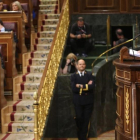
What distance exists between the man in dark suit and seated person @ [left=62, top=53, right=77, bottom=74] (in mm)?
702

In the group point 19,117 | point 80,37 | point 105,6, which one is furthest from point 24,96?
point 105,6

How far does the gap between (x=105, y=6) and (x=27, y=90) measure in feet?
11.6

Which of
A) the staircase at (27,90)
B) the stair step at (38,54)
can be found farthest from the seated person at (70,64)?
the stair step at (38,54)

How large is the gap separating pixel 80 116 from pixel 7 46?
181 centimetres

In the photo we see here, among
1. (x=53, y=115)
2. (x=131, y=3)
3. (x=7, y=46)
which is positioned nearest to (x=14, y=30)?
(x=7, y=46)

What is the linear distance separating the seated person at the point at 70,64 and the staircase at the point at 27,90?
0.50 m

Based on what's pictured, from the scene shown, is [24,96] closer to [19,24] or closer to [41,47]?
[19,24]

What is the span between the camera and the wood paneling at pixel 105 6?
920 centimetres

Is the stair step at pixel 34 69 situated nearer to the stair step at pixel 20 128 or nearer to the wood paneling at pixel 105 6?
the stair step at pixel 20 128

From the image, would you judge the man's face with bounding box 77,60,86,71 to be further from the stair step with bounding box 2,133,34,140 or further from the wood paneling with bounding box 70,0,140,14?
the wood paneling with bounding box 70,0,140,14

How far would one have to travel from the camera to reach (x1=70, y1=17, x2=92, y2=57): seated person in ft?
25.8

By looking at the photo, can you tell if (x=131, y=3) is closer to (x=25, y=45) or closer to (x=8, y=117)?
(x=25, y=45)

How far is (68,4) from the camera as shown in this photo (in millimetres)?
8844

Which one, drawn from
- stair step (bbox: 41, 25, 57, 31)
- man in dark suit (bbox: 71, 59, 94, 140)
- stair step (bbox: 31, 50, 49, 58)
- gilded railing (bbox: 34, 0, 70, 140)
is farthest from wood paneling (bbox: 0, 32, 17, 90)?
stair step (bbox: 41, 25, 57, 31)
